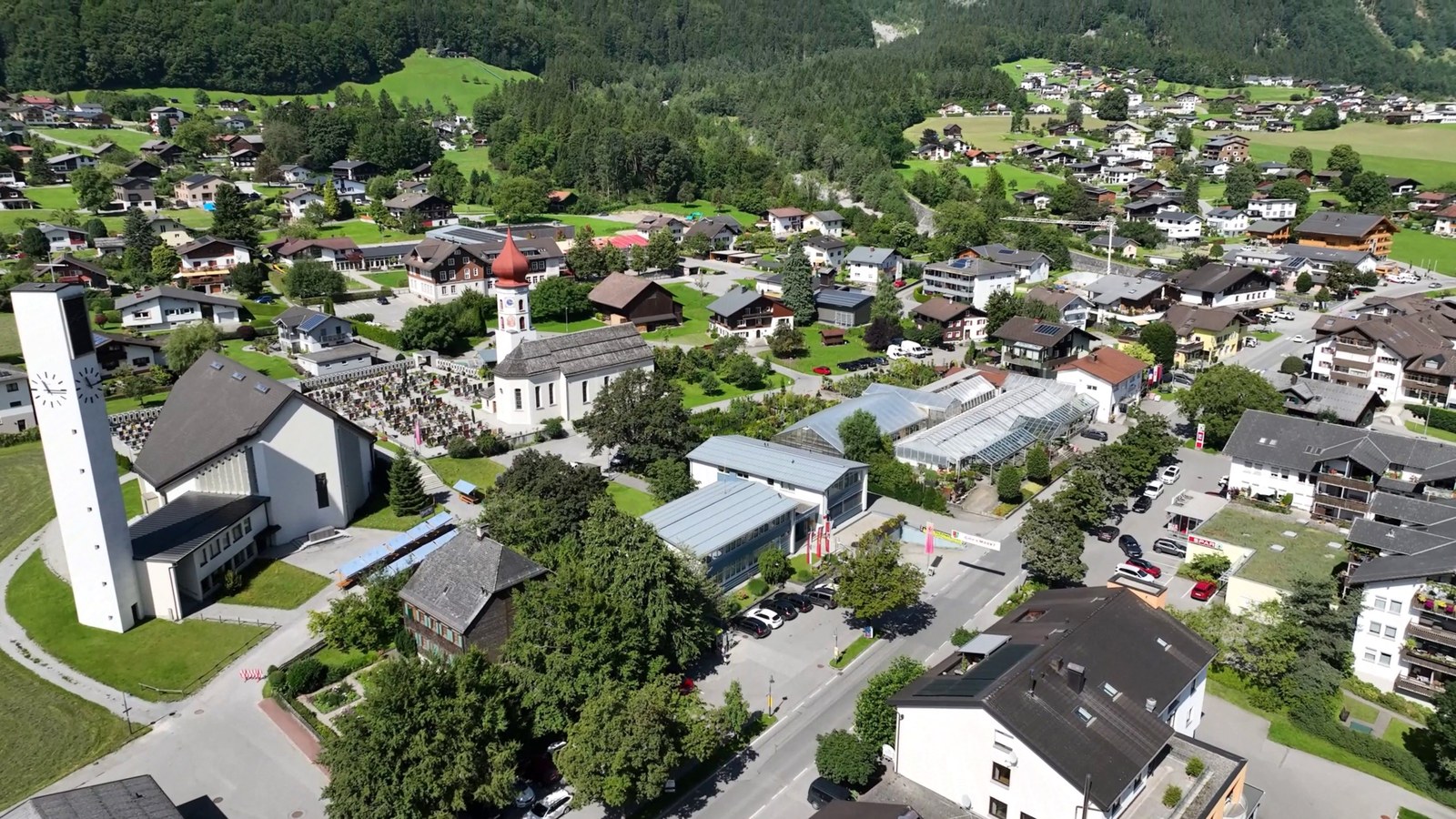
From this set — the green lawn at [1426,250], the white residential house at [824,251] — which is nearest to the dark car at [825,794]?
the white residential house at [824,251]

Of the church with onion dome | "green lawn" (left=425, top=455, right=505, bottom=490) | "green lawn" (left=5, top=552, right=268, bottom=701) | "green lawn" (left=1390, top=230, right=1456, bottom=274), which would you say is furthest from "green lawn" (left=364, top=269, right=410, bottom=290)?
"green lawn" (left=1390, top=230, right=1456, bottom=274)

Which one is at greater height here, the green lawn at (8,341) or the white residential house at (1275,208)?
the white residential house at (1275,208)

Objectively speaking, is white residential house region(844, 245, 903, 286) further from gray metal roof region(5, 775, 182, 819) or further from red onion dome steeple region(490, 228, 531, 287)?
gray metal roof region(5, 775, 182, 819)

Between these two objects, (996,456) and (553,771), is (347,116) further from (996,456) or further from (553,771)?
(553,771)

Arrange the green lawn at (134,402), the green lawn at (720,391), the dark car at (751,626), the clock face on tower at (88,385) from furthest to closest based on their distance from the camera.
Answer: the green lawn at (720,391) < the green lawn at (134,402) < the dark car at (751,626) < the clock face on tower at (88,385)

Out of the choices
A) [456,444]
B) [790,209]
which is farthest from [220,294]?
[790,209]

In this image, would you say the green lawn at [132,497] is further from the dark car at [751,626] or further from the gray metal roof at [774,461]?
the dark car at [751,626]
